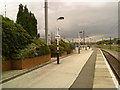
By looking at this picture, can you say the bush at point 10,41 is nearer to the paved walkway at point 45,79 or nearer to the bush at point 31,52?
the bush at point 31,52

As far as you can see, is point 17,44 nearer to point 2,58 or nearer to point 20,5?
point 2,58

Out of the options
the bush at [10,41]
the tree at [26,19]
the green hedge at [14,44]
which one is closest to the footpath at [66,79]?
the green hedge at [14,44]

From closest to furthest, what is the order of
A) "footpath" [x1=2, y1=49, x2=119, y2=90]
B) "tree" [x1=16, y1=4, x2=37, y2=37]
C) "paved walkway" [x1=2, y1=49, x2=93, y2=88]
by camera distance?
"footpath" [x1=2, y1=49, x2=119, y2=90] → "paved walkway" [x1=2, y1=49, x2=93, y2=88] → "tree" [x1=16, y1=4, x2=37, y2=37]

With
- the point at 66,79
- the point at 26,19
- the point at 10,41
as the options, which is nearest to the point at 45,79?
the point at 66,79

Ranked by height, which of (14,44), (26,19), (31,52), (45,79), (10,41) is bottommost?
(45,79)

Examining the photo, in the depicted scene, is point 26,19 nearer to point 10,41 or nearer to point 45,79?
point 10,41

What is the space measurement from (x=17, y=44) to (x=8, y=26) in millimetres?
1617

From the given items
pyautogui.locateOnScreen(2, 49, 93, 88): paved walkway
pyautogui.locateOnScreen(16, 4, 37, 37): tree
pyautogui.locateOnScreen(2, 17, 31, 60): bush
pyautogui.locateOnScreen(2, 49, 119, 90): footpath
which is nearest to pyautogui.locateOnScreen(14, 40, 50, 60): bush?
pyautogui.locateOnScreen(2, 17, 31, 60): bush

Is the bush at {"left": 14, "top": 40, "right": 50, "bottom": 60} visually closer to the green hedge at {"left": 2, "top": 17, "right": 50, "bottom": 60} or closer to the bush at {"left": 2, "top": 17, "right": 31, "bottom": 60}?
the green hedge at {"left": 2, "top": 17, "right": 50, "bottom": 60}

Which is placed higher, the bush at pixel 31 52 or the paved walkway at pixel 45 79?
the bush at pixel 31 52

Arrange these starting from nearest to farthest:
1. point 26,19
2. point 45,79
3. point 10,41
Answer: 1. point 45,79
2. point 10,41
3. point 26,19

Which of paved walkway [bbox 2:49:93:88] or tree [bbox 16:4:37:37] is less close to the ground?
tree [bbox 16:4:37:37]

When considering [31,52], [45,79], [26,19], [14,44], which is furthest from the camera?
[26,19]

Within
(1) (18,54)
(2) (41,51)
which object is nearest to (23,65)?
(1) (18,54)
